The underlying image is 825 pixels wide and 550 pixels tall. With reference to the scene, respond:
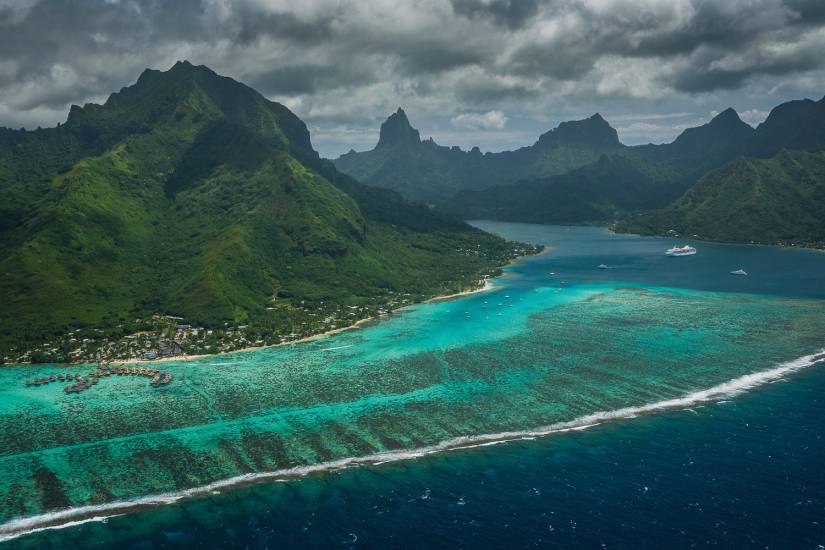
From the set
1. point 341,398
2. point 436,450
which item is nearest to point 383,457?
point 436,450

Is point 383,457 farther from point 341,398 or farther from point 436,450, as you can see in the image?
point 341,398

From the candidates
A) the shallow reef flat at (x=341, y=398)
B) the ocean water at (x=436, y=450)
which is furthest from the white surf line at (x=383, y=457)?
the shallow reef flat at (x=341, y=398)

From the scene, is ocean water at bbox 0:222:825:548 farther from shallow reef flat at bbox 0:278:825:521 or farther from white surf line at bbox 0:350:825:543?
shallow reef flat at bbox 0:278:825:521

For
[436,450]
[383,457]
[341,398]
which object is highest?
[341,398]

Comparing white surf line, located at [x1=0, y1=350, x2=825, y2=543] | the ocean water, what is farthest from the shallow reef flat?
white surf line, located at [x1=0, y1=350, x2=825, y2=543]

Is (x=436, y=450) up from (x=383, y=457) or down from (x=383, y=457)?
down

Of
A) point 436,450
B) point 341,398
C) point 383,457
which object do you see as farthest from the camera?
point 341,398

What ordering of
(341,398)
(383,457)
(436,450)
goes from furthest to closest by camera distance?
(341,398)
(436,450)
(383,457)
